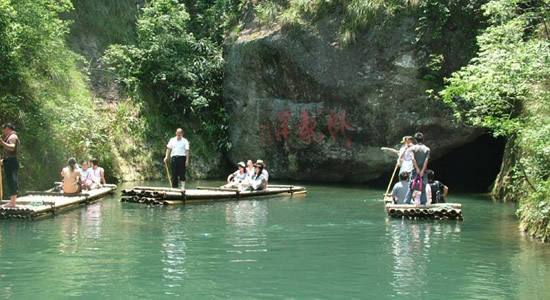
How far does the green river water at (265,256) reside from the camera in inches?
330

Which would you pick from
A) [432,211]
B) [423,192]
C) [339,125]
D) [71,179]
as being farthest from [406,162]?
[71,179]

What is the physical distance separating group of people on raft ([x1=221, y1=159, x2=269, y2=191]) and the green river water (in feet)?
9.94

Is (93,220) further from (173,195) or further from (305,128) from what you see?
(305,128)

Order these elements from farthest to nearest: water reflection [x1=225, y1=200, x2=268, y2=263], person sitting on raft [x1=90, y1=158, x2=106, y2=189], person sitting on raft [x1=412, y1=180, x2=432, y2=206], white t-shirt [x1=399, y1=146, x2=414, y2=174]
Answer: person sitting on raft [x1=90, y1=158, x2=106, y2=189] → white t-shirt [x1=399, y1=146, x2=414, y2=174] → person sitting on raft [x1=412, y1=180, x2=432, y2=206] → water reflection [x1=225, y1=200, x2=268, y2=263]

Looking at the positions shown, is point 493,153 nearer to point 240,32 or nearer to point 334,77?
point 334,77

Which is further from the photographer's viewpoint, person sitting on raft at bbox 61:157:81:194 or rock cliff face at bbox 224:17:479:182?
rock cliff face at bbox 224:17:479:182

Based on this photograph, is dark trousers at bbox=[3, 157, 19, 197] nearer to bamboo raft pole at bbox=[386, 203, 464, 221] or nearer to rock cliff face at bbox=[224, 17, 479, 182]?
bamboo raft pole at bbox=[386, 203, 464, 221]

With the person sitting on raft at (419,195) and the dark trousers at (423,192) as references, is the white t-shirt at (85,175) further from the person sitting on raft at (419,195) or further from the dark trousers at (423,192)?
the person sitting on raft at (419,195)

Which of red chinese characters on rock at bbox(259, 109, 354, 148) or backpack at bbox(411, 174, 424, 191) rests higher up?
red chinese characters on rock at bbox(259, 109, 354, 148)

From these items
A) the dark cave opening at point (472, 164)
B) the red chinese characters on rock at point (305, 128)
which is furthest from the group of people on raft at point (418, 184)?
the dark cave opening at point (472, 164)

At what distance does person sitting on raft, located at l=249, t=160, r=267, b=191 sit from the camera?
18781 mm

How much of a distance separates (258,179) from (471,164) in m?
10.3

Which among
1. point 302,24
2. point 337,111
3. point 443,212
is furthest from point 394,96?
point 443,212

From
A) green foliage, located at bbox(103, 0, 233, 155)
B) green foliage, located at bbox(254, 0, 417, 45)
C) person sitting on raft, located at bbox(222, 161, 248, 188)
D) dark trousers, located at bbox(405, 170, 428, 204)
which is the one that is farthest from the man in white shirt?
green foliage, located at bbox(103, 0, 233, 155)
